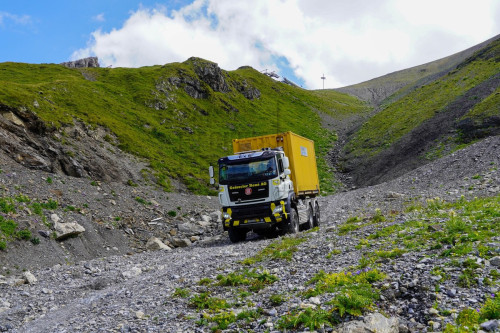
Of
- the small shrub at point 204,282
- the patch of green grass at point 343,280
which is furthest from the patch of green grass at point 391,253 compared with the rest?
the small shrub at point 204,282

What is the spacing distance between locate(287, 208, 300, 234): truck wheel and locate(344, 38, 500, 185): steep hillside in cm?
2839

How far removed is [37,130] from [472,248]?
33245 mm

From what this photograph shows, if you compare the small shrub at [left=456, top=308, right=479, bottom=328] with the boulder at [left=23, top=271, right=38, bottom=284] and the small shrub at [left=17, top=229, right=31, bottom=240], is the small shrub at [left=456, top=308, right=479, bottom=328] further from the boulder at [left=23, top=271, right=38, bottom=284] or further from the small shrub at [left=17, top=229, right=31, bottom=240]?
the small shrub at [left=17, top=229, right=31, bottom=240]

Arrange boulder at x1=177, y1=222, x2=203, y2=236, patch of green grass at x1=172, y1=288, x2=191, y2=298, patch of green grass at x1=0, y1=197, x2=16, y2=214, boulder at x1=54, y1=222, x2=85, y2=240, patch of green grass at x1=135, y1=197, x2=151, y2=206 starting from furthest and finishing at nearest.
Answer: patch of green grass at x1=135, y1=197, x2=151, y2=206 → boulder at x1=177, y1=222, x2=203, y2=236 → boulder at x1=54, y1=222, x2=85, y2=240 → patch of green grass at x1=0, y1=197, x2=16, y2=214 → patch of green grass at x1=172, y1=288, x2=191, y2=298

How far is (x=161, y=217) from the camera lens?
28.9 meters

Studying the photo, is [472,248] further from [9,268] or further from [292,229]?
[9,268]

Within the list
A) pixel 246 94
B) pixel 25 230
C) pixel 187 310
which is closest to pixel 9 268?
pixel 25 230

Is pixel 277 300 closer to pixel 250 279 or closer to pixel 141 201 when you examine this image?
pixel 250 279

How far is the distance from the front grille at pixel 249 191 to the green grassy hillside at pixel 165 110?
20.4m

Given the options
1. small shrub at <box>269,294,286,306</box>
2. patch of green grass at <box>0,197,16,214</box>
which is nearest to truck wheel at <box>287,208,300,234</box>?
small shrub at <box>269,294,286,306</box>

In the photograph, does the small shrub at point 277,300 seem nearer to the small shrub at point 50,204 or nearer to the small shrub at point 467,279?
the small shrub at point 467,279

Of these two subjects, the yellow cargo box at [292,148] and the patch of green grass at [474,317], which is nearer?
the patch of green grass at [474,317]

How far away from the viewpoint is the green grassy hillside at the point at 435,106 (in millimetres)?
54625

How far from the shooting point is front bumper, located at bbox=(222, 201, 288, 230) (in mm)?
19109
